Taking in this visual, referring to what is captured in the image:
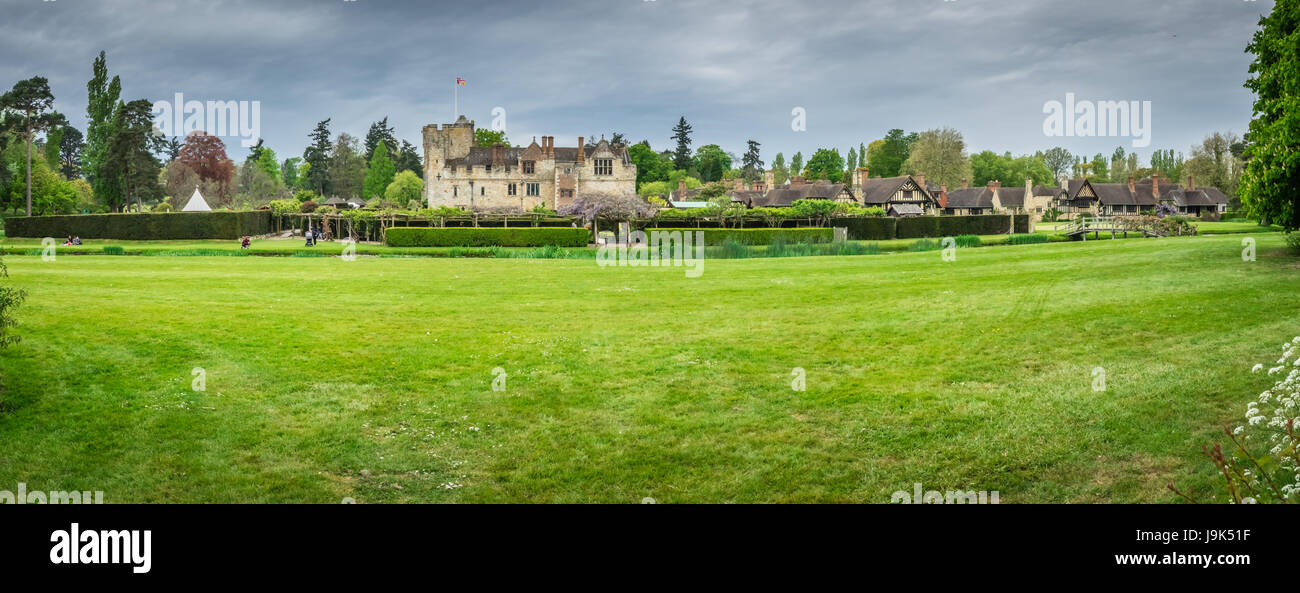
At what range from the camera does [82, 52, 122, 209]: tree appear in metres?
76.9

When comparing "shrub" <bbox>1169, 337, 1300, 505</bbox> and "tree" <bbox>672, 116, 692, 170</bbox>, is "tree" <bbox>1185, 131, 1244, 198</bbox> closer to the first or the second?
"tree" <bbox>672, 116, 692, 170</bbox>

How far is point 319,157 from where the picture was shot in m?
136

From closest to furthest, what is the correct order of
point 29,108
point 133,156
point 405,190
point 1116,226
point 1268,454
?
1. point 1268,454
2. point 1116,226
3. point 29,108
4. point 133,156
5. point 405,190

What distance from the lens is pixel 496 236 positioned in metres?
55.6

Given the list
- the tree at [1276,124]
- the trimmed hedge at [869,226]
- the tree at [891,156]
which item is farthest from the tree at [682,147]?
the tree at [1276,124]

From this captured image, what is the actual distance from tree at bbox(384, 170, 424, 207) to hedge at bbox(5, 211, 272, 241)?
4401 cm

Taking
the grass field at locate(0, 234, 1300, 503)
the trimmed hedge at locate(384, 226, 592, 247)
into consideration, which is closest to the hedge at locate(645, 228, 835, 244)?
the trimmed hedge at locate(384, 226, 592, 247)

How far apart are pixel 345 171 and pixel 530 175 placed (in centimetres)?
5217
